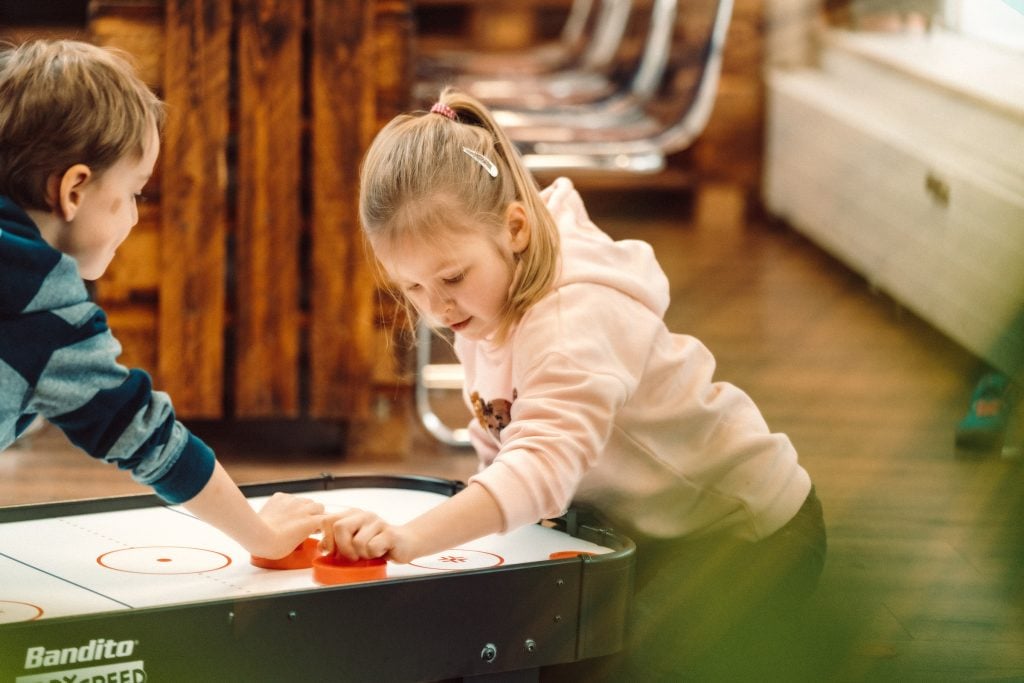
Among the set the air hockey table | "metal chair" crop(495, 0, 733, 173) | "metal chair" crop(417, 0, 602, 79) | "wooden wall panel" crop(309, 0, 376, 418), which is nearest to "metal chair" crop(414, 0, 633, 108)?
"metal chair" crop(417, 0, 602, 79)

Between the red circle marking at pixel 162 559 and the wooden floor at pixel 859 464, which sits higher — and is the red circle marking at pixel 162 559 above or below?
above

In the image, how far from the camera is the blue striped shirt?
100cm

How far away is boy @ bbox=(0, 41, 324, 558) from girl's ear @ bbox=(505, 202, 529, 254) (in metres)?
0.32

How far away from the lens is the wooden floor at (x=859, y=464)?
1.50 meters

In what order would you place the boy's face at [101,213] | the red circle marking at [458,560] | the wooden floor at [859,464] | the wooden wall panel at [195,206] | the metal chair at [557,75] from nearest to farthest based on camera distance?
the boy's face at [101,213], the red circle marking at [458,560], the wooden floor at [859,464], the wooden wall panel at [195,206], the metal chair at [557,75]

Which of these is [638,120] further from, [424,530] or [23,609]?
[23,609]

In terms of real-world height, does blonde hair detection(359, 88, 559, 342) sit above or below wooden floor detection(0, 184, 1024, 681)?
above

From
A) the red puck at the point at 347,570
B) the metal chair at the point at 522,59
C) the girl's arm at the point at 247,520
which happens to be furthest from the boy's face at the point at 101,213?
the metal chair at the point at 522,59

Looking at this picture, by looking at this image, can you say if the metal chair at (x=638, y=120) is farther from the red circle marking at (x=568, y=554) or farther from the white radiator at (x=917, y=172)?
the red circle marking at (x=568, y=554)

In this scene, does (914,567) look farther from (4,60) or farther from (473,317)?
(4,60)

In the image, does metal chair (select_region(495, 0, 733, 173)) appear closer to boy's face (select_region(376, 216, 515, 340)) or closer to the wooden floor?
the wooden floor

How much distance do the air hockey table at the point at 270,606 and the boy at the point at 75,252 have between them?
103 mm

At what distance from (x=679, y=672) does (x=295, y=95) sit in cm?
108

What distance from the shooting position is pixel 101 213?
3.57ft
